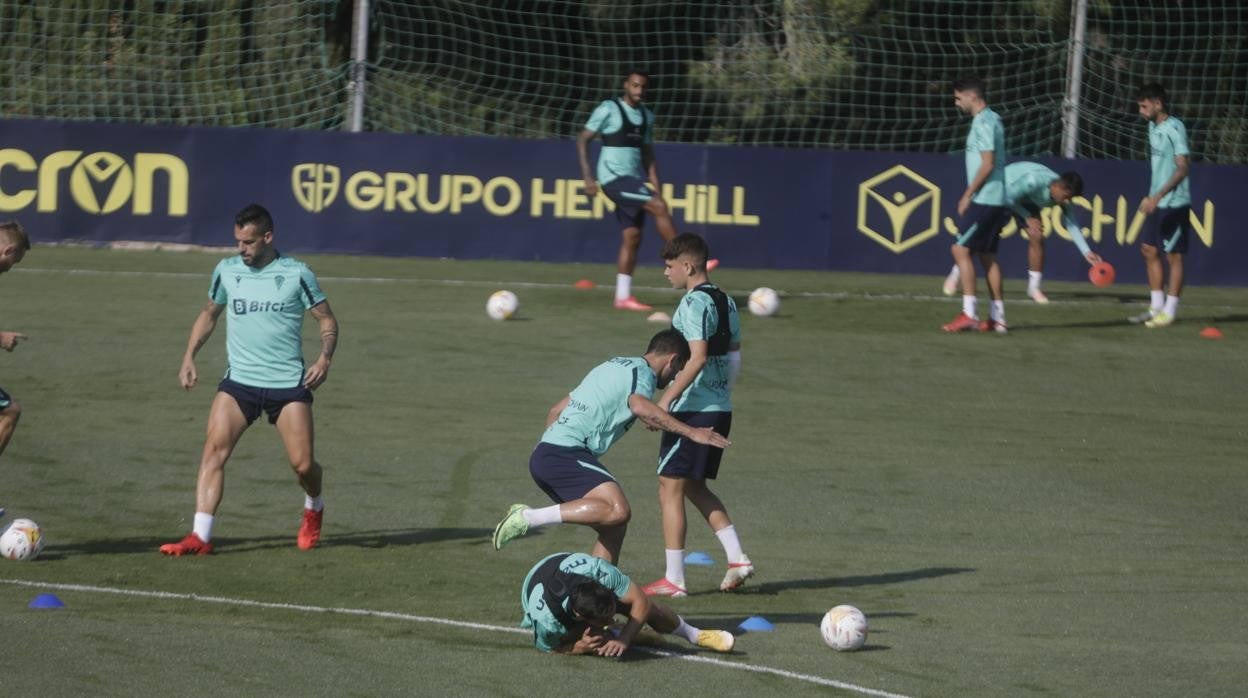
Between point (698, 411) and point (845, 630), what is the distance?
1725 mm

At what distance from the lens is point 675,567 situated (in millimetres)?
9508

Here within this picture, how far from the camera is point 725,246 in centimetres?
2375

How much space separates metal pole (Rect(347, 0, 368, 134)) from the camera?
2395 centimetres

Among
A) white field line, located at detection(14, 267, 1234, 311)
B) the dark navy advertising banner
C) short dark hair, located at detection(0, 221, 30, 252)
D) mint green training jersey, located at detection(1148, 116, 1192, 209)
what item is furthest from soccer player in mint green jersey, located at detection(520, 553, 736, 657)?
the dark navy advertising banner

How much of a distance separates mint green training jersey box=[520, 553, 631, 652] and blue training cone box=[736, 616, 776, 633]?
0.92 m

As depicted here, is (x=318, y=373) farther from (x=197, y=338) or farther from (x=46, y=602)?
(x=46, y=602)

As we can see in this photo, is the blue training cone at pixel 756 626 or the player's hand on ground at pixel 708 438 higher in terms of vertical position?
the player's hand on ground at pixel 708 438

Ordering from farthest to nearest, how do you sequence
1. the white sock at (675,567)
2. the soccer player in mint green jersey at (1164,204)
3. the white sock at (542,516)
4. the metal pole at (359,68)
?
the metal pole at (359,68) < the soccer player in mint green jersey at (1164,204) < the white sock at (675,567) < the white sock at (542,516)

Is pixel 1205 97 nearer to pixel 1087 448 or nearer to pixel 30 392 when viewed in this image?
pixel 1087 448

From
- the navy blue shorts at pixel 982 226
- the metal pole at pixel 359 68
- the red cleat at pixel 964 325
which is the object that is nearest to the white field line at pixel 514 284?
the red cleat at pixel 964 325

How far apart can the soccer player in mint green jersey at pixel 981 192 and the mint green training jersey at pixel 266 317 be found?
848 cm

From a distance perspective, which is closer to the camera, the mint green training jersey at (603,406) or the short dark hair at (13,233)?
the mint green training jersey at (603,406)

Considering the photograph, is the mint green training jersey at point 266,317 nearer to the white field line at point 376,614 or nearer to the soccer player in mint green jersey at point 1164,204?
the white field line at point 376,614

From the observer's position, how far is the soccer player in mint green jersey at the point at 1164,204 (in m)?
18.0
